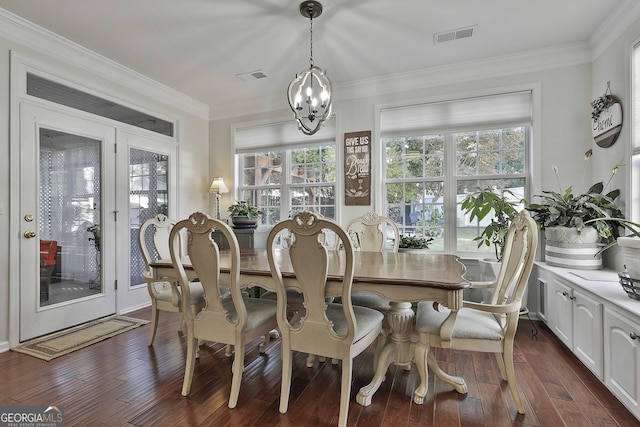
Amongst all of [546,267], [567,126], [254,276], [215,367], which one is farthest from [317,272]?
[567,126]

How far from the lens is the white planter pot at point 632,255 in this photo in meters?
1.78

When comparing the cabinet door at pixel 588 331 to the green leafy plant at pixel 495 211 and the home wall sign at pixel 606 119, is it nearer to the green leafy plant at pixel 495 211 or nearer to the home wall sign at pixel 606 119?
the green leafy plant at pixel 495 211

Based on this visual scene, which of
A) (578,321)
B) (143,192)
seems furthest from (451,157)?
(143,192)

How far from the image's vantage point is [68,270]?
3.18 metres

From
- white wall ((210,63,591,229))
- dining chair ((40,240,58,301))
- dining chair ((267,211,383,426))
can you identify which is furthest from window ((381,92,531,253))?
dining chair ((40,240,58,301))

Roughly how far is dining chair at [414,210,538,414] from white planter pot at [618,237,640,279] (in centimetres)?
55

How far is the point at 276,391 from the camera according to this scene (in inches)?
79.5

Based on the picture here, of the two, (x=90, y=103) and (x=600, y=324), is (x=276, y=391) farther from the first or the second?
(x=90, y=103)

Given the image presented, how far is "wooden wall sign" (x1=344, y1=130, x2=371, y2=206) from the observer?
157 inches

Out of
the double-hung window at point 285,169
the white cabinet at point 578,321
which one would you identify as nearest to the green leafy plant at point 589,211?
the white cabinet at point 578,321

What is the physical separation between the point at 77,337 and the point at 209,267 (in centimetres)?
199

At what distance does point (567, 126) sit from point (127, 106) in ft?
15.9

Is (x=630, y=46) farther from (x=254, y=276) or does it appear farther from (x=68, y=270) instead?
(x=68, y=270)

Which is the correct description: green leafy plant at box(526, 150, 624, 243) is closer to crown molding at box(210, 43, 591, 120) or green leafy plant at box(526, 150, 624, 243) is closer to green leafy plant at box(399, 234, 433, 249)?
green leafy plant at box(399, 234, 433, 249)
